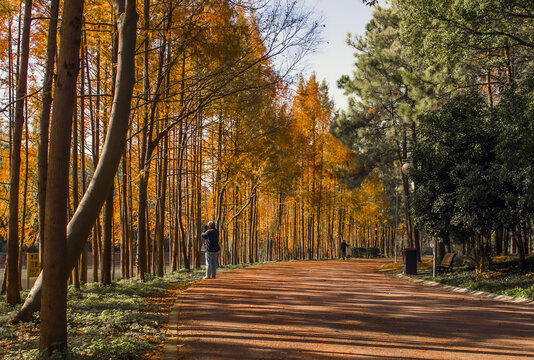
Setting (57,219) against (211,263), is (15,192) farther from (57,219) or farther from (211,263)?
(211,263)

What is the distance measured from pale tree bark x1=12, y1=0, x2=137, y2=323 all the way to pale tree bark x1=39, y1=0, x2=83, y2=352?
588mm

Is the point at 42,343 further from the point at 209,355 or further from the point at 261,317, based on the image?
the point at 261,317

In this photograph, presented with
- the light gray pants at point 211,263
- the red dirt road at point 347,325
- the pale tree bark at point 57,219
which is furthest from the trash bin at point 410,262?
the pale tree bark at point 57,219

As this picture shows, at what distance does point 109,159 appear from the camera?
22.4ft

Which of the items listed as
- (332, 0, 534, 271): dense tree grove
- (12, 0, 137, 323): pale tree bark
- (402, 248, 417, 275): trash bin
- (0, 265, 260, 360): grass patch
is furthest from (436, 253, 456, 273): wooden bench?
(12, 0, 137, 323): pale tree bark

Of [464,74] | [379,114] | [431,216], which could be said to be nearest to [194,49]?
[431,216]

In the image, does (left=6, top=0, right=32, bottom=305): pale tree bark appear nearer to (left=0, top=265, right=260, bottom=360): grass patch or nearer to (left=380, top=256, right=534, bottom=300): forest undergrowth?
(left=0, top=265, right=260, bottom=360): grass patch

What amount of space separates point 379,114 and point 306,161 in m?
8.12

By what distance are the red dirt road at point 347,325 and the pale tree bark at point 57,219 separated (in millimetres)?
1521

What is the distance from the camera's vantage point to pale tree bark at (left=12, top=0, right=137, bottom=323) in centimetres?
636

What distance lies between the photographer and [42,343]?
529 cm

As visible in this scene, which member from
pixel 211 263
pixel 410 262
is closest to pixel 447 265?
pixel 410 262

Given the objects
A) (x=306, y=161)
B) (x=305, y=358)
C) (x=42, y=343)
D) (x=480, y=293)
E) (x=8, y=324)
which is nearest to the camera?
(x=42, y=343)

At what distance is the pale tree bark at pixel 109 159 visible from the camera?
251 inches
